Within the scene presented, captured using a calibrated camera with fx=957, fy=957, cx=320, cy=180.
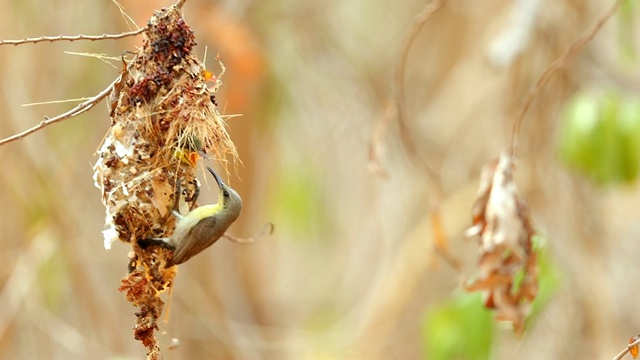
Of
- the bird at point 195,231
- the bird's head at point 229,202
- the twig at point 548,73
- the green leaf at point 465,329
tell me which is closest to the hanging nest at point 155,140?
the bird at point 195,231

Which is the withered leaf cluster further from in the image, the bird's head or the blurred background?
the bird's head

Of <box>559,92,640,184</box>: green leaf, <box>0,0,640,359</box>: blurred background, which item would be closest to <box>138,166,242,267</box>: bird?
<box>0,0,640,359</box>: blurred background

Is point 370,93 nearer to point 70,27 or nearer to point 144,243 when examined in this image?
point 70,27

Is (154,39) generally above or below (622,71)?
below

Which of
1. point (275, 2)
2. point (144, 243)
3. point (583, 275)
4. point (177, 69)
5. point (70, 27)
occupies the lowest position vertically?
point (144, 243)

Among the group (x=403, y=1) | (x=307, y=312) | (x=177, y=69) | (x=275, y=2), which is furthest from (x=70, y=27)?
(x=307, y=312)

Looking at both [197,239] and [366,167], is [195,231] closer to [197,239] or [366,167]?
[197,239]

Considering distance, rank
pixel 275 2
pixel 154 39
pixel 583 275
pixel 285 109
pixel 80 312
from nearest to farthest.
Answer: pixel 154 39 < pixel 583 275 < pixel 80 312 < pixel 275 2 < pixel 285 109
